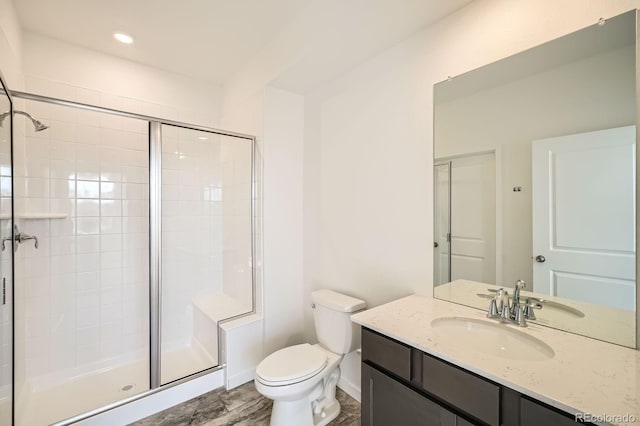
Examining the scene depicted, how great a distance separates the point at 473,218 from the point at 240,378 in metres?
2.05

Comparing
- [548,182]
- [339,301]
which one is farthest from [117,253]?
[548,182]

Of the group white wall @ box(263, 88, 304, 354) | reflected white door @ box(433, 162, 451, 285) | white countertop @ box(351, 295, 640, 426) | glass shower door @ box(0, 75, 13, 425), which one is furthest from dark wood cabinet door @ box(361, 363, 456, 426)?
glass shower door @ box(0, 75, 13, 425)

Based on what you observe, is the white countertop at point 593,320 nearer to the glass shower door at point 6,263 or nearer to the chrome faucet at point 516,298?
the chrome faucet at point 516,298

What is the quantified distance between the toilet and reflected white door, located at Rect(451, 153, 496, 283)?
28.4 inches

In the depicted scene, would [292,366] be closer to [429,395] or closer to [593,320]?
[429,395]

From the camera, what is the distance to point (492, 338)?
1282 millimetres

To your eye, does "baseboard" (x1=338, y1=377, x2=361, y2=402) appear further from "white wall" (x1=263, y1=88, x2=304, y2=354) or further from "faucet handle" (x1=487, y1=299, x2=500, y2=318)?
"faucet handle" (x1=487, y1=299, x2=500, y2=318)

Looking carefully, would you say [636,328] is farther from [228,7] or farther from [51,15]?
[51,15]

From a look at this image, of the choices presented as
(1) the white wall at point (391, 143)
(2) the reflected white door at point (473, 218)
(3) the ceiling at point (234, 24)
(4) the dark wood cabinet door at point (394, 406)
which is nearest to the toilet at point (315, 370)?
(1) the white wall at point (391, 143)

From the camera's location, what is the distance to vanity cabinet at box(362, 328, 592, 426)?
868mm

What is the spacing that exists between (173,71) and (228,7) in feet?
3.79

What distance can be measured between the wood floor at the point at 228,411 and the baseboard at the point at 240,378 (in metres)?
0.05

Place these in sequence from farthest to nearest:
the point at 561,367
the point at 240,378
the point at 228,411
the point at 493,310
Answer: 1. the point at 240,378
2. the point at 228,411
3. the point at 493,310
4. the point at 561,367

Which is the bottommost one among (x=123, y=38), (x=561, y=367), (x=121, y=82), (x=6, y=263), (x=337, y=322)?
Result: (x=337, y=322)
